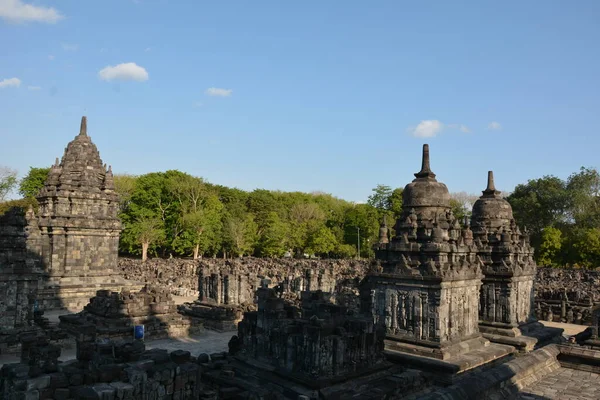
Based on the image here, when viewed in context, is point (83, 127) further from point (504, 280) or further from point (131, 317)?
point (504, 280)

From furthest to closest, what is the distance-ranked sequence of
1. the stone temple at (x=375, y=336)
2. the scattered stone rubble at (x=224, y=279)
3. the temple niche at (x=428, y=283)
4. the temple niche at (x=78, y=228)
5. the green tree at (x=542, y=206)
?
the green tree at (x=542, y=206) → the temple niche at (x=78, y=228) → the scattered stone rubble at (x=224, y=279) → the temple niche at (x=428, y=283) → the stone temple at (x=375, y=336)

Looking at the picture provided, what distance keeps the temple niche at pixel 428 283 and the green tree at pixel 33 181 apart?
169 feet

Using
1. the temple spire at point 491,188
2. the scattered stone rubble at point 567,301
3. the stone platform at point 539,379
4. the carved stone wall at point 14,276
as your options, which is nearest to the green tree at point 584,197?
the scattered stone rubble at point 567,301

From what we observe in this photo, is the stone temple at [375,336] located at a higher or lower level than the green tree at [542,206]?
lower

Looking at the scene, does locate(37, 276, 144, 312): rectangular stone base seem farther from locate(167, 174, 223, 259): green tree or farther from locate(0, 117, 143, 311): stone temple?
locate(167, 174, 223, 259): green tree

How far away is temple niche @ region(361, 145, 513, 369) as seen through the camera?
13703 mm

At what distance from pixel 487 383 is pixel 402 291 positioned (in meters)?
5.88

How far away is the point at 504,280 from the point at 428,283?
15.8 feet

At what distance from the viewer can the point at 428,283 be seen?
1383cm

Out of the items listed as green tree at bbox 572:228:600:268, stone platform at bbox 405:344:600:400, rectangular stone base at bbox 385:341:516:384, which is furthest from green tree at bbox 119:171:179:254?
stone platform at bbox 405:344:600:400

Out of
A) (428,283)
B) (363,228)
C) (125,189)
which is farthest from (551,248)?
(125,189)

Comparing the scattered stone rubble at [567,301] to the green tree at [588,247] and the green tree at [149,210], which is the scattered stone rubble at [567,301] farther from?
the green tree at [149,210]

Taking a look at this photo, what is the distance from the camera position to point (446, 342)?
44.8ft

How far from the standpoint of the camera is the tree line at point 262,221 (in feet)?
173
